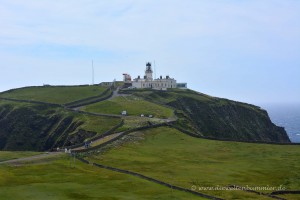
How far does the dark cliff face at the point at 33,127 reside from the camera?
135375mm

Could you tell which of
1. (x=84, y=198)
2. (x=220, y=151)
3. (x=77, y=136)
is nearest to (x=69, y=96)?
(x=77, y=136)

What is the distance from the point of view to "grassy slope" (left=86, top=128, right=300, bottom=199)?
2613 inches

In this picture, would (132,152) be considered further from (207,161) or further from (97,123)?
(97,123)

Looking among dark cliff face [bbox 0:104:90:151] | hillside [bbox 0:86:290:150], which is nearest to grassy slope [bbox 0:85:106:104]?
hillside [bbox 0:86:290:150]

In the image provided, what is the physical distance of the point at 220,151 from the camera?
95.1 metres

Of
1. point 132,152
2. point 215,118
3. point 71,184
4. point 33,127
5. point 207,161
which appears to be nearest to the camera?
point 71,184

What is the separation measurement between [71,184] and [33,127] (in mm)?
100388

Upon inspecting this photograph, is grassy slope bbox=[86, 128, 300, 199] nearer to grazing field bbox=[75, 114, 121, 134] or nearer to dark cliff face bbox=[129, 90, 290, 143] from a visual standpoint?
grazing field bbox=[75, 114, 121, 134]

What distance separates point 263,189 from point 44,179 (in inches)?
1278

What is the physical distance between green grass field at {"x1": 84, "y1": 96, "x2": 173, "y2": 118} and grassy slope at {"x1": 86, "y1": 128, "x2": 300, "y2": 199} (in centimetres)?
3080

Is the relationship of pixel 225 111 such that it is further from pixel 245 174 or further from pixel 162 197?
pixel 162 197

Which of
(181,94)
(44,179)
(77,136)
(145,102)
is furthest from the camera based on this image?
(181,94)

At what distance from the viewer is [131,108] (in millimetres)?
148750

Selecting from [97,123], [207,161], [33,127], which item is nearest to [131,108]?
[97,123]
